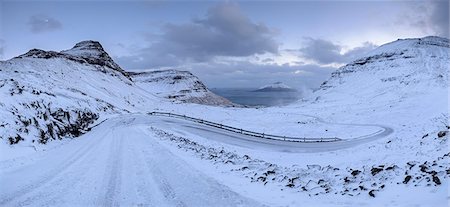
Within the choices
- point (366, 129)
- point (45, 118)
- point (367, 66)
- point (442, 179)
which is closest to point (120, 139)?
point (45, 118)

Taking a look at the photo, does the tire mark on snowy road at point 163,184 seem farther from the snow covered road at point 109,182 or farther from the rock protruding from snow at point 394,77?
the rock protruding from snow at point 394,77

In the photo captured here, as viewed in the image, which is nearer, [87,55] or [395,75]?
[395,75]

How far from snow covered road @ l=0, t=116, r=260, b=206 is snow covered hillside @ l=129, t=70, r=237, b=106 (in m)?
122

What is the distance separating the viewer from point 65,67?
3346 inches

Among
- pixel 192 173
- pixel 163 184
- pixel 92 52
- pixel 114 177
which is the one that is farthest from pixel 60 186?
pixel 92 52

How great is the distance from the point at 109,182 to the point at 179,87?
156m

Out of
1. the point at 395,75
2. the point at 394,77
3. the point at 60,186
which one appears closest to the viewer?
the point at 60,186

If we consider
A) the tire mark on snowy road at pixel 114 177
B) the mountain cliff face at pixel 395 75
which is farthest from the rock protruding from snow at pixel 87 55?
the tire mark on snowy road at pixel 114 177

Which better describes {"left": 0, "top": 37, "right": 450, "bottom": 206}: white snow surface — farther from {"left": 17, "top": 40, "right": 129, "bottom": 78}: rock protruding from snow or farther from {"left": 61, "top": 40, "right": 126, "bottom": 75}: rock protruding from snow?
{"left": 61, "top": 40, "right": 126, "bottom": 75}: rock protruding from snow

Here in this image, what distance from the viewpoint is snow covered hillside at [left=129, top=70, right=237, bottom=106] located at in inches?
5737

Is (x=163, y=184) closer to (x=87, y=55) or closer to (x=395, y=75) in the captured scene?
(x=395, y=75)

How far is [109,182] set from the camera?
512 inches

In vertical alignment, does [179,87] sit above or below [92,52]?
below

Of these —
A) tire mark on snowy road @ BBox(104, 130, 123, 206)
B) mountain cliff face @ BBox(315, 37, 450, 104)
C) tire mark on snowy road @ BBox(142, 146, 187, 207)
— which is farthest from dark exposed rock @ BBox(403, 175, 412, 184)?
mountain cliff face @ BBox(315, 37, 450, 104)
